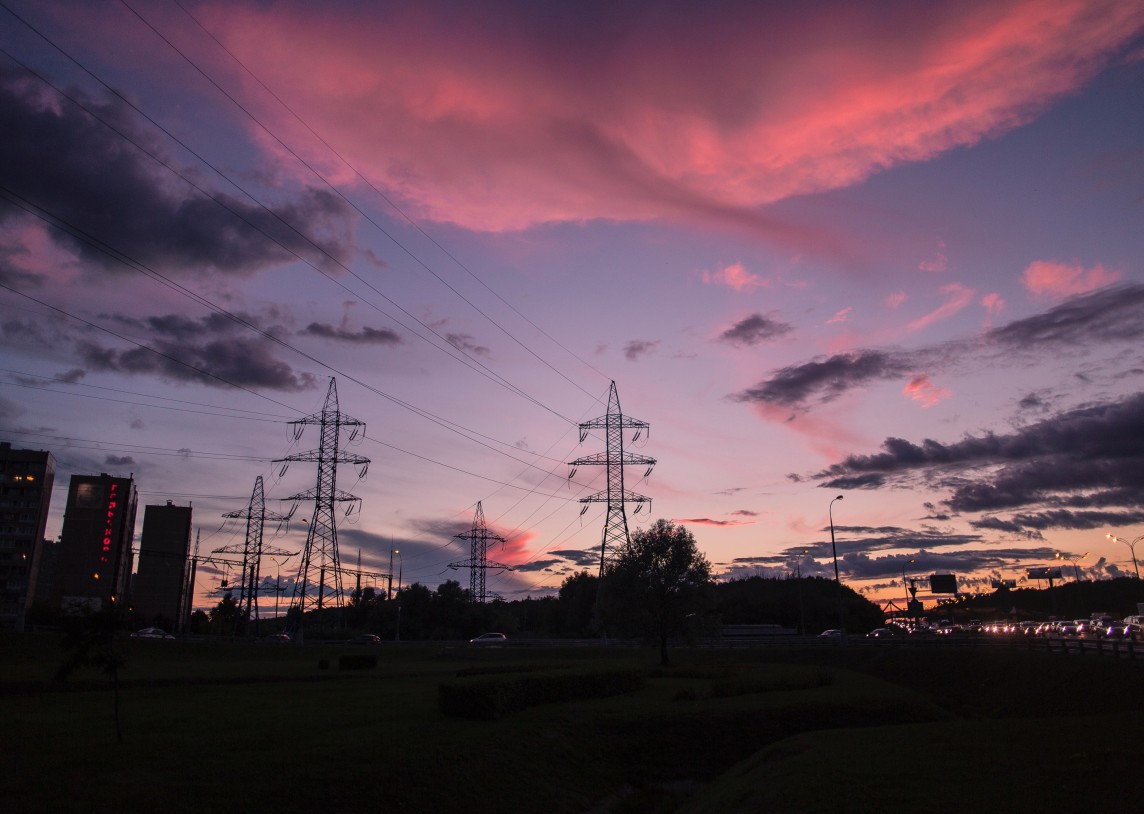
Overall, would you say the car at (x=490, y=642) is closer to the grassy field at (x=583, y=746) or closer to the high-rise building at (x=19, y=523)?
the grassy field at (x=583, y=746)

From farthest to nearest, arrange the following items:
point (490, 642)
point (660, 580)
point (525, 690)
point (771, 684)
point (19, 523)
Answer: point (19, 523) → point (490, 642) → point (660, 580) → point (771, 684) → point (525, 690)

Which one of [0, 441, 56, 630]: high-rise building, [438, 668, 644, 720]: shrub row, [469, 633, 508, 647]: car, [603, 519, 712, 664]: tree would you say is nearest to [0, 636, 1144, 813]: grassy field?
[438, 668, 644, 720]: shrub row

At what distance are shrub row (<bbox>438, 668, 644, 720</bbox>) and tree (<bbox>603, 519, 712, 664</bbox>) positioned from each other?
939 inches

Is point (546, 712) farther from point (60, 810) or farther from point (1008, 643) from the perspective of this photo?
point (1008, 643)

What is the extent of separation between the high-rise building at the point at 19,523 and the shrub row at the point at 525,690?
158 metres

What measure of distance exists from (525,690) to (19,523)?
562 ft

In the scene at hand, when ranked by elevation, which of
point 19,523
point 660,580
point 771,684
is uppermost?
point 19,523

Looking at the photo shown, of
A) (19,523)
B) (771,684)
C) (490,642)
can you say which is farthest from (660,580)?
(19,523)

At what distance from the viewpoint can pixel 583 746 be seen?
31688mm

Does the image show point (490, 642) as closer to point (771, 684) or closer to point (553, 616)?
point (771, 684)

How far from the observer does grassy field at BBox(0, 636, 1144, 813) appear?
19495 millimetres

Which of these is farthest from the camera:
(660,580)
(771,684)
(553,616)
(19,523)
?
(553,616)

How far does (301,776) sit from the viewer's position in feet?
73.4

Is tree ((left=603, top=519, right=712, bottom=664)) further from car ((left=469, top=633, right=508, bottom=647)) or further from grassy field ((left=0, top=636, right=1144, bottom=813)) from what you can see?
car ((left=469, top=633, right=508, bottom=647))
